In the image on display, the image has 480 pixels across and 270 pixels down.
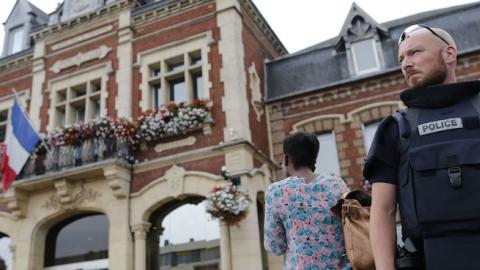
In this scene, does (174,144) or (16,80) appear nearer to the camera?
(174,144)

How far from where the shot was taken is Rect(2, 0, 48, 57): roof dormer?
46.4 feet

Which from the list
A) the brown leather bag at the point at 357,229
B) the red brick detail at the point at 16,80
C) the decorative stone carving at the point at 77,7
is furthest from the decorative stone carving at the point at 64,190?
the brown leather bag at the point at 357,229

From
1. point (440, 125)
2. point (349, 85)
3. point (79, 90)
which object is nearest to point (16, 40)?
point (79, 90)

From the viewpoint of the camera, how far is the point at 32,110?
37.9ft

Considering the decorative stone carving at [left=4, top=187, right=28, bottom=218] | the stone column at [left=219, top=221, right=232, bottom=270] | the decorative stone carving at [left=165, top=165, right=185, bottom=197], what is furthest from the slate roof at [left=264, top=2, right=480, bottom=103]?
the decorative stone carving at [left=4, top=187, right=28, bottom=218]

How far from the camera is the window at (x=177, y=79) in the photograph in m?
10.1

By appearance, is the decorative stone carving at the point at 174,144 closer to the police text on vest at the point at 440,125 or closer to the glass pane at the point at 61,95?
the glass pane at the point at 61,95

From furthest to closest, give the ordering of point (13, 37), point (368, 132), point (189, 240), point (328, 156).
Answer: point (13, 37), point (328, 156), point (368, 132), point (189, 240)

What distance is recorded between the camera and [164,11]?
1090 cm

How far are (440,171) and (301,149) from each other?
1.17 meters

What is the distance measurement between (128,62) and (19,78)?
4.05 meters

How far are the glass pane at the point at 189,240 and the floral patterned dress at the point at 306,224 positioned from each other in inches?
253

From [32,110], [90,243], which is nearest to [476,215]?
[90,243]

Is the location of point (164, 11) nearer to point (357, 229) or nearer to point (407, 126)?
point (357, 229)
